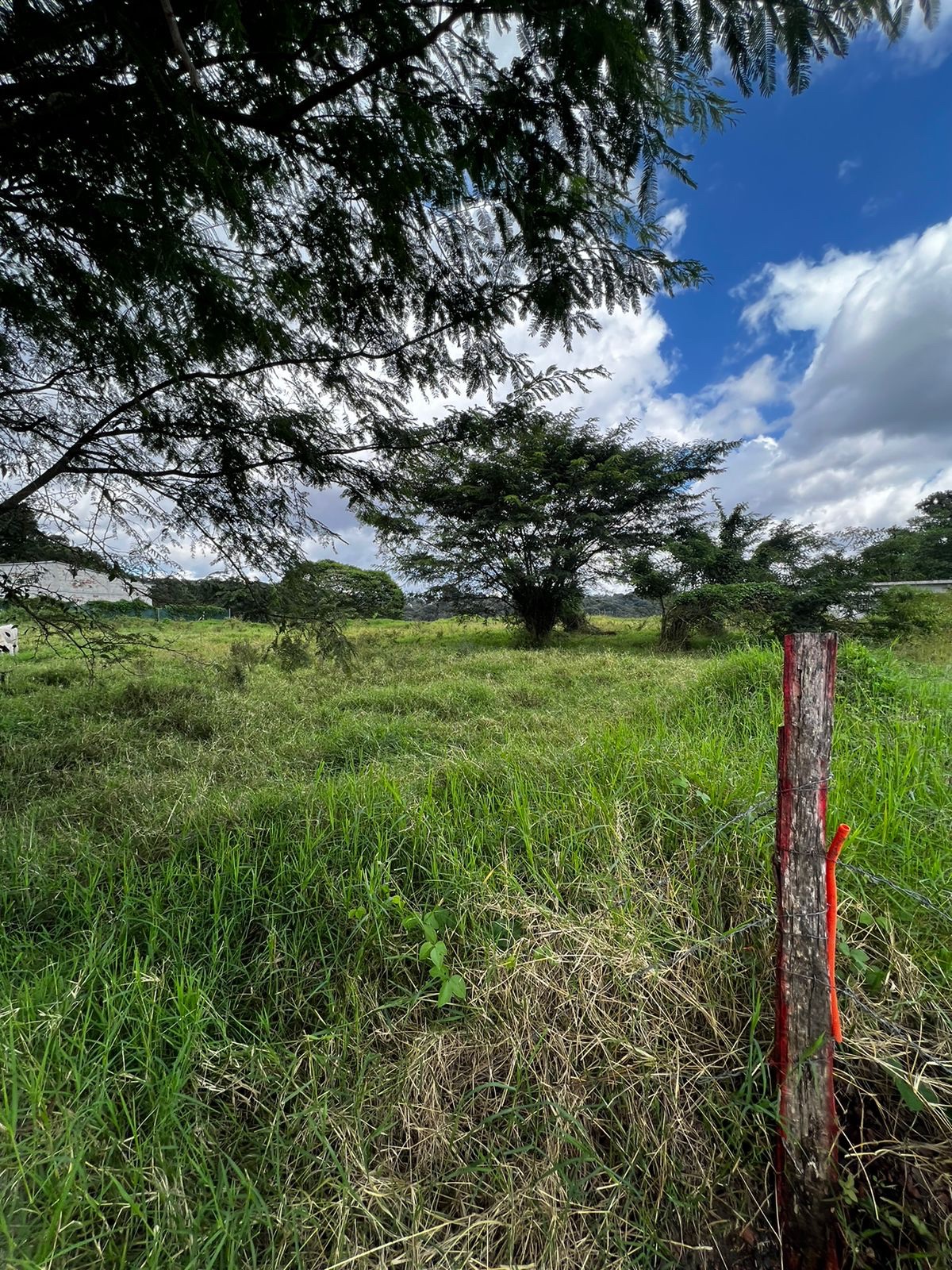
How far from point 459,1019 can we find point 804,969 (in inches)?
36.2

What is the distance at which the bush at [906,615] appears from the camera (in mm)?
7773

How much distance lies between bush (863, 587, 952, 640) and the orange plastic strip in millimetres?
8898

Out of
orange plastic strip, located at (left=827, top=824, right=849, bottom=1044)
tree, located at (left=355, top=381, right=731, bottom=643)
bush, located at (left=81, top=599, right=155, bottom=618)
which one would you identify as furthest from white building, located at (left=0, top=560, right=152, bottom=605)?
tree, located at (left=355, top=381, right=731, bottom=643)

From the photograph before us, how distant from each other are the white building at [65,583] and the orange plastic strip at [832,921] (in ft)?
13.2

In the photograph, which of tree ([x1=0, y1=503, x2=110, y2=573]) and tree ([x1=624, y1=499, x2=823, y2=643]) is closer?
tree ([x1=0, y1=503, x2=110, y2=573])

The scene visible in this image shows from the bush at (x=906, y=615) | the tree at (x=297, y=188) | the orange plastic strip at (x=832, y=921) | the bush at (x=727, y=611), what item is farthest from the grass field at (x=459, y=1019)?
the bush at (x=906, y=615)

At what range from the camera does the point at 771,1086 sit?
1.24 meters

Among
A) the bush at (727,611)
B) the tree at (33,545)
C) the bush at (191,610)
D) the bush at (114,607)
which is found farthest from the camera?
the bush at (727,611)

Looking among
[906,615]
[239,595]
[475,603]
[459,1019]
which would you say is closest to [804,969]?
[459,1019]

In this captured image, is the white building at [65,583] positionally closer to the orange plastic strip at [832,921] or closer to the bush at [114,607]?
the bush at [114,607]

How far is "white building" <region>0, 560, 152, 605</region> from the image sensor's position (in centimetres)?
298

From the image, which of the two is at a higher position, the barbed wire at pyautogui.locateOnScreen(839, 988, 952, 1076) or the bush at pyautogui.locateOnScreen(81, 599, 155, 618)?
the bush at pyautogui.locateOnScreen(81, 599, 155, 618)

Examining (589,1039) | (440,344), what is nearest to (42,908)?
(589,1039)

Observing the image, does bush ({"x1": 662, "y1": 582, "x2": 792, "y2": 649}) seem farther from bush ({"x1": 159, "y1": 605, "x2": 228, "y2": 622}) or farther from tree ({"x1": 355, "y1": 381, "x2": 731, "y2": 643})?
bush ({"x1": 159, "y1": 605, "x2": 228, "y2": 622})
